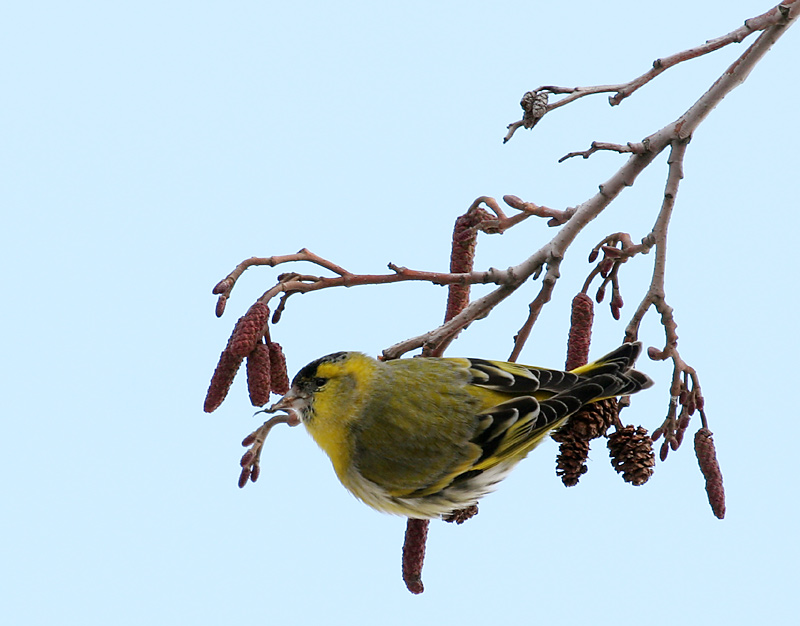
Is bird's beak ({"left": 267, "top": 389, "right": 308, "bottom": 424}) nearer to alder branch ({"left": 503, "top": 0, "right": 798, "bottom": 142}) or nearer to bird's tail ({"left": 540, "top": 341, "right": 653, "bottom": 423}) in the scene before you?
bird's tail ({"left": 540, "top": 341, "right": 653, "bottom": 423})

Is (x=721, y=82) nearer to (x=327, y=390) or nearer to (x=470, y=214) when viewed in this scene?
(x=470, y=214)

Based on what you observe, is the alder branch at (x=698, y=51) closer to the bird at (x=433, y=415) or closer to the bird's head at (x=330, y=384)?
the bird at (x=433, y=415)

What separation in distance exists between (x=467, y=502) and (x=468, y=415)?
0.29 meters

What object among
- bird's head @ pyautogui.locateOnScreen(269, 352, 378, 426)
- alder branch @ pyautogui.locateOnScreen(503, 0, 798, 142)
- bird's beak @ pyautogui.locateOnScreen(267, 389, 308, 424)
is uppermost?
alder branch @ pyautogui.locateOnScreen(503, 0, 798, 142)

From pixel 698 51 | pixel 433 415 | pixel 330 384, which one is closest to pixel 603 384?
pixel 433 415

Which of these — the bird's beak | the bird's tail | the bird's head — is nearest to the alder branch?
the bird's tail

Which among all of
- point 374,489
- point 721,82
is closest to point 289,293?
point 374,489

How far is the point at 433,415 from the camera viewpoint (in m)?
2.58

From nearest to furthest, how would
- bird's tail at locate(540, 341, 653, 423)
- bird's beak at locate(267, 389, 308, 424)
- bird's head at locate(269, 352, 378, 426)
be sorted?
1. bird's tail at locate(540, 341, 653, 423)
2. bird's beak at locate(267, 389, 308, 424)
3. bird's head at locate(269, 352, 378, 426)

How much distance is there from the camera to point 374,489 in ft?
8.79

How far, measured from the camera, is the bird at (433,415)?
2.52m

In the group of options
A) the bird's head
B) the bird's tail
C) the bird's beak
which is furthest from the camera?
the bird's head

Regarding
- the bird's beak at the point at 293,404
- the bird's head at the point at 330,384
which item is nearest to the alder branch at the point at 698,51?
the bird's head at the point at 330,384

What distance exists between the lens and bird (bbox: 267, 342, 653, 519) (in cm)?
252
